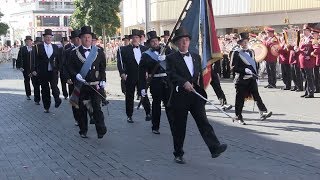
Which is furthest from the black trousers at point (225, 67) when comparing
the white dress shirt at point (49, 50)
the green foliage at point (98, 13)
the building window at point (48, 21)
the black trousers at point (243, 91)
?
the building window at point (48, 21)

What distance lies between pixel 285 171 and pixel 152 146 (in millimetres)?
2677

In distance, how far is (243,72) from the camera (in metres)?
11.3

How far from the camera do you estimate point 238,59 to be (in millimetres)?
11297

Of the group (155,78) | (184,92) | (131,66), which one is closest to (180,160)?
(184,92)

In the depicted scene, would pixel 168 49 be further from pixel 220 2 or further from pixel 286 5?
pixel 220 2

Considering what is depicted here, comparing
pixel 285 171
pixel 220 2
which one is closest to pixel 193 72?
pixel 285 171

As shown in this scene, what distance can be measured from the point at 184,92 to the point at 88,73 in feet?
9.09

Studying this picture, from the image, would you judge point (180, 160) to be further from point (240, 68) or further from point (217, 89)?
point (217, 89)

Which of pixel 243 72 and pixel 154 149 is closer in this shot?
pixel 154 149

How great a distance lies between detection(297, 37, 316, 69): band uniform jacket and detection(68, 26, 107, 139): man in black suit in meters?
7.82

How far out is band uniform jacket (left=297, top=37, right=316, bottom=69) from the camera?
16.0m

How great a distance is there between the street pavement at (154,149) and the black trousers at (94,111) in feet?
0.86

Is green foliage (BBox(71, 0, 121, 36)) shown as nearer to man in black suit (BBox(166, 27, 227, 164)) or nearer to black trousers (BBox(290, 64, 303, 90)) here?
black trousers (BBox(290, 64, 303, 90))

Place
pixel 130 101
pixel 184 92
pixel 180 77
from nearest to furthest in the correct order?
pixel 180 77
pixel 184 92
pixel 130 101
